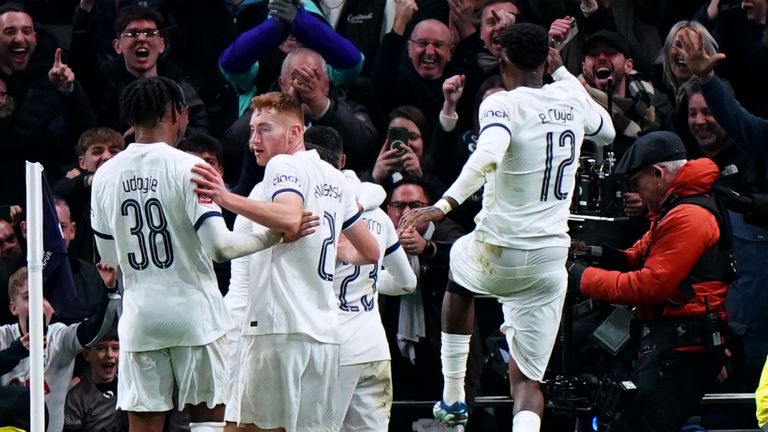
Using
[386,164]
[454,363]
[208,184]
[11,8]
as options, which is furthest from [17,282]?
[208,184]

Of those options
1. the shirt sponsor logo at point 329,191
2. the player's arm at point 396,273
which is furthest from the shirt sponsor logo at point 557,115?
the shirt sponsor logo at point 329,191

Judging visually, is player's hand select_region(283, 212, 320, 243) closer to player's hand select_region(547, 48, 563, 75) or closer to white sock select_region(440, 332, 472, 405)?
white sock select_region(440, 332, 472, 405)

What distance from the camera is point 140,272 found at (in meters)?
8.26

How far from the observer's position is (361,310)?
929 centimetres

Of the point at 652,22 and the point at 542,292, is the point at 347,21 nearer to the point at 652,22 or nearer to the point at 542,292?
the point at 652,22

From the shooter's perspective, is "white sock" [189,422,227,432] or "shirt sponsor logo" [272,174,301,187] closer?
"shirt sponsor logo" [272,174,301,187]

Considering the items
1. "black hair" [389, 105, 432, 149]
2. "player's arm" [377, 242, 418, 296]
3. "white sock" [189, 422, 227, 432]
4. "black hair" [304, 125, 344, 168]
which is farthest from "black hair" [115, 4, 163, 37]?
"white sock" [189, 422, 227, 432]

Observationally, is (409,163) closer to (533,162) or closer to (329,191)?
(533,162)

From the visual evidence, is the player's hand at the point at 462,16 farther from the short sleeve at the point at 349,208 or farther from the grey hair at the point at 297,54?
the short sleeve at the point at 349,208

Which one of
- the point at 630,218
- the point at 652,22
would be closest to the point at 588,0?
the point at 652,22

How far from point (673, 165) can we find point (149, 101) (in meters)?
3.76

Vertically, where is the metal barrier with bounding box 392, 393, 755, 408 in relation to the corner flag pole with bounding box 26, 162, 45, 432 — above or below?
below

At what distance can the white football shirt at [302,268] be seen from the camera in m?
8.23

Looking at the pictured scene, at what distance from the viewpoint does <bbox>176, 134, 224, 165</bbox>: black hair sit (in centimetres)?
1122
